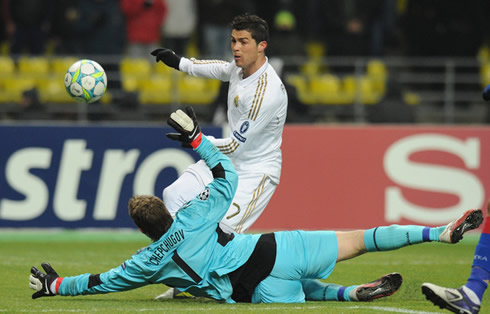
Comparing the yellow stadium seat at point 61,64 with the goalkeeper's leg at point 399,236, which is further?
the yellow stadium seat at point 61,64

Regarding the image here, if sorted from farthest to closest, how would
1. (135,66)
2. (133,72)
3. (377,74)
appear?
1. (377,74)
2. (135,66)
3. (133,72)

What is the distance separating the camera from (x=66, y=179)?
517 inches

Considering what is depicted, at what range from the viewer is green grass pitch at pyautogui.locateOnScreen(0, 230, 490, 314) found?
22.9 ft

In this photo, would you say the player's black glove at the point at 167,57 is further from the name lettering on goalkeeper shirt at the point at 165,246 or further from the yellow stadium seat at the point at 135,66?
the yellow stadium seat at the point at 135,66

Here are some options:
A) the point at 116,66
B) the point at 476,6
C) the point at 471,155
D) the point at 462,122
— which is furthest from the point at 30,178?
the point at 476,6

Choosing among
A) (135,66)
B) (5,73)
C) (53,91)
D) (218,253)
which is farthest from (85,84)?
(135,66)

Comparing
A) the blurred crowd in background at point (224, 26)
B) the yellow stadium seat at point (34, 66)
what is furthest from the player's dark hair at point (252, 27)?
the yellow stadium seat at point (34, 66)

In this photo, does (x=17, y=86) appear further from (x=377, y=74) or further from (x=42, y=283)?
(x=42, y=283)

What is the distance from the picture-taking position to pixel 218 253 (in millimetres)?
7195

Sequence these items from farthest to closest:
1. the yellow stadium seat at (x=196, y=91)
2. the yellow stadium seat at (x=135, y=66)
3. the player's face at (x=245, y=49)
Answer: the yellow stadium seat at (x=135, y=66) → the yellow stadium seat at (x=196, y=91) → the player's face at (x=245, y=49)

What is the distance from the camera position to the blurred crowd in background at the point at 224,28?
16688mm

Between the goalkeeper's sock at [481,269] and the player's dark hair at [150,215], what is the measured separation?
2.20m

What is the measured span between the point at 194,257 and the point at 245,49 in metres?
2.14

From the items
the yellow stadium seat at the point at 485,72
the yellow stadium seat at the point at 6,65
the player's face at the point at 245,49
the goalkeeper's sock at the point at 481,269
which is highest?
the player's face at the point at 245,49
